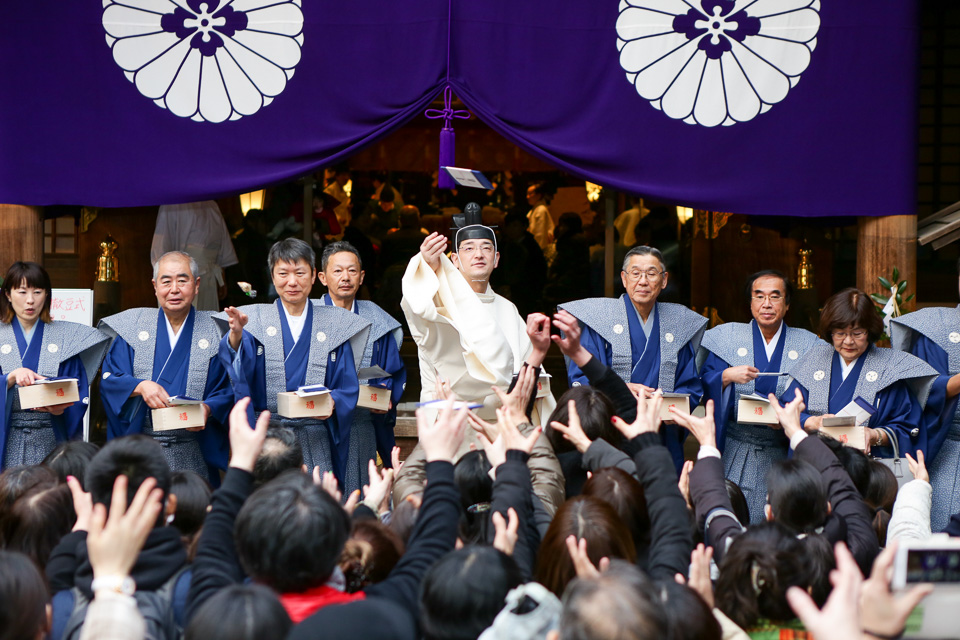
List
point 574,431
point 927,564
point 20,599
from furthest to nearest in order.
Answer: point 574,431, point 20,599, point 927,564

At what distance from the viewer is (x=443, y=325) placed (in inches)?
203

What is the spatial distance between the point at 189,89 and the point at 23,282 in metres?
1.59

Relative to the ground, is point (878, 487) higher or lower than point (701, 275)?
lower

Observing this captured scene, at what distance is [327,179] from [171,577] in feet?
26.1

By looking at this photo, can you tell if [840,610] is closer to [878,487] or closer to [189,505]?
[189,505]

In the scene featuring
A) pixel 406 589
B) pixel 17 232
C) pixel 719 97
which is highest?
pixel 719 97

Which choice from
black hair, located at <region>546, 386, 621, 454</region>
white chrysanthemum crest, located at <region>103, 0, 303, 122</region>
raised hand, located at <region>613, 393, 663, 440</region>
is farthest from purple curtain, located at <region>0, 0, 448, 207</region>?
raised hand, located at <region>613, 393, 663, 440</region>

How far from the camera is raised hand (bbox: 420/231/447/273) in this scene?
16.5ft

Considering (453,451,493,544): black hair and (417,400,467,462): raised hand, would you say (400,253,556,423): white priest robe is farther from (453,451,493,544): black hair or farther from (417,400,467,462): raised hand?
(417,400,467,462): raised hand

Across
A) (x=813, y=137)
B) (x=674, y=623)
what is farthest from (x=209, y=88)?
(x=674, y=623)

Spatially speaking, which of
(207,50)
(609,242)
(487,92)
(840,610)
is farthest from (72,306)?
(840,610)

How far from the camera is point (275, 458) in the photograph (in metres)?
3.48

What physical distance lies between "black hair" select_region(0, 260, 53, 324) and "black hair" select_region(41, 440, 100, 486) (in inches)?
78.8

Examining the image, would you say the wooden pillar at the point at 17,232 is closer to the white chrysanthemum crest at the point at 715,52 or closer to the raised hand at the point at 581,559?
the white chrysanthemum crest at the point at 715,52
